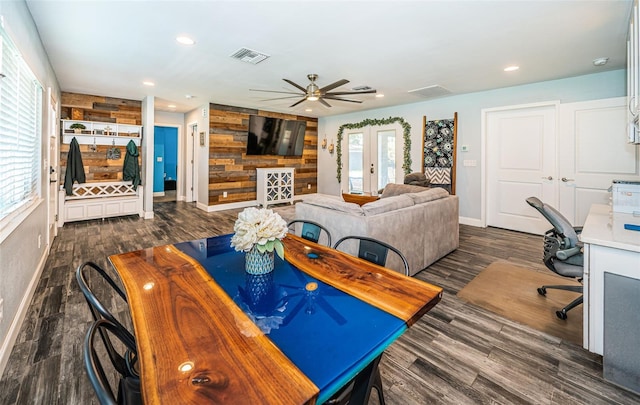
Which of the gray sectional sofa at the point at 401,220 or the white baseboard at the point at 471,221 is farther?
the white baseboard at the point at 471,221

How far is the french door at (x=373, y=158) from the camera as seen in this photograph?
6727mm

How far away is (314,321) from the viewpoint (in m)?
0.96

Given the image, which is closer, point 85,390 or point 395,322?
point 395,322

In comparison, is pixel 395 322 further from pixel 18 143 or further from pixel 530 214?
pixel 530 214

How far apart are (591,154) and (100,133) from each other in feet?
27.1

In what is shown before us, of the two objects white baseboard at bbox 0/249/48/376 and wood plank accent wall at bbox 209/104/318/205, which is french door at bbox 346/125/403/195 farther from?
white baseboard at bbox 0/249/48/376

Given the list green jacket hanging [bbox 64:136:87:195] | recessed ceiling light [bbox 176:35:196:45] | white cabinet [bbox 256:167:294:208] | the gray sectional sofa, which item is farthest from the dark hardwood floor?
white cabinet [bbox 256:167:294:208]

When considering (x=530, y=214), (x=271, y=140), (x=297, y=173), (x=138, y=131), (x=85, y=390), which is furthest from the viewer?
(x=297, y=173)

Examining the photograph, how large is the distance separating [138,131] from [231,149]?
1.88 meters

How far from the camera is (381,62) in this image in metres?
3.80

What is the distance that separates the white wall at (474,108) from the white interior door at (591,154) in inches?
7.6

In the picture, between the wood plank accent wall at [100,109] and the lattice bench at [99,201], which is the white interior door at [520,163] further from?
the wood plank accent wall at [100,109]

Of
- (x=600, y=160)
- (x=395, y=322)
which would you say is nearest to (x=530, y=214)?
(x=600, y=160)

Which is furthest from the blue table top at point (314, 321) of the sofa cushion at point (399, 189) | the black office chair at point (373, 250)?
the sofa cushion at point (399, 189)
